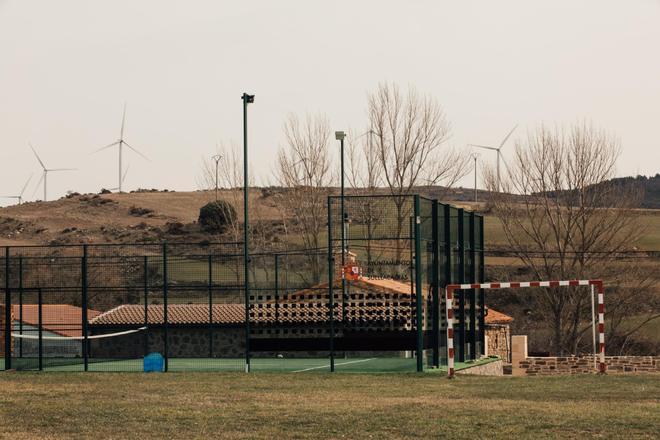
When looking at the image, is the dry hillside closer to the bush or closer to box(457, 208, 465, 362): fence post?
the bush

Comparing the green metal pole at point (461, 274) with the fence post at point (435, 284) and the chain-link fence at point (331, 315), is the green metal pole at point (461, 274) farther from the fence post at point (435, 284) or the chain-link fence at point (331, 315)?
the fence post at point (435, 284)

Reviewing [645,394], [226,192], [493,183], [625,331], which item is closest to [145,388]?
[645,394]

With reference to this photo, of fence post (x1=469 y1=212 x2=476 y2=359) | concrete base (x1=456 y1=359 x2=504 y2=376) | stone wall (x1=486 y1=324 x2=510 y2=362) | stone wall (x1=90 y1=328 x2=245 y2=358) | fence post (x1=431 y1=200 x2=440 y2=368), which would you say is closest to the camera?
fence post (x1=431 y1=200 x2=440 y2=368)

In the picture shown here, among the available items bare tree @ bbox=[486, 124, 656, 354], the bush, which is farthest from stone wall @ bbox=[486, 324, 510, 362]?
the bush

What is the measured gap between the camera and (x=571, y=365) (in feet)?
110

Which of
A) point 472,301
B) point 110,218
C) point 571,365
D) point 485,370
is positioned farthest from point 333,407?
point 110,218

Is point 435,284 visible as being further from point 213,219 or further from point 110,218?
point 110,218

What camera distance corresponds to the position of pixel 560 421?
16422 mm

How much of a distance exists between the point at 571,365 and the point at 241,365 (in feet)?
27.8

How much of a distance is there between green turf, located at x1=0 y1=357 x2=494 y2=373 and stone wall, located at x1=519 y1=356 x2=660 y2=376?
1.34 metres

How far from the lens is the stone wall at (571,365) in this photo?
33375mm

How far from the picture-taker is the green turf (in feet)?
102

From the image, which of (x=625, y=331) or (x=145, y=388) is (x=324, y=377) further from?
(x=625, y=331)

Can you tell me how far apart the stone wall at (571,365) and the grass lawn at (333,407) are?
7854 millimetres
